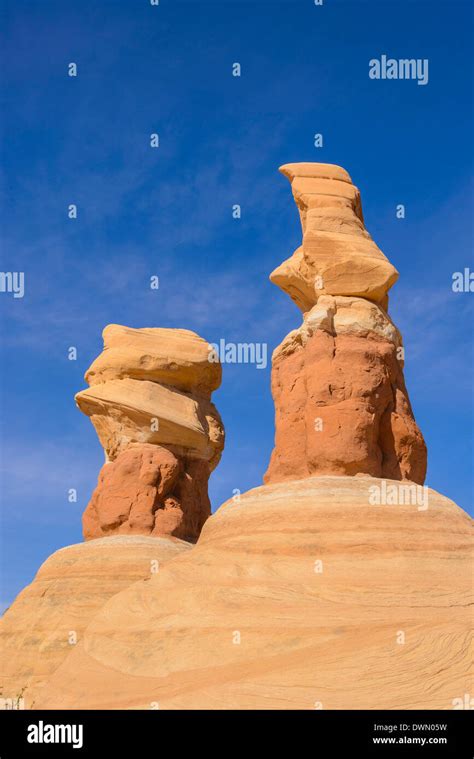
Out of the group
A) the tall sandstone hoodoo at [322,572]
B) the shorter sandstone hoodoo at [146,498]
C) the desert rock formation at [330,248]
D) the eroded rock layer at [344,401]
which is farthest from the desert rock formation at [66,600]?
the desert rock formation at [330,248]

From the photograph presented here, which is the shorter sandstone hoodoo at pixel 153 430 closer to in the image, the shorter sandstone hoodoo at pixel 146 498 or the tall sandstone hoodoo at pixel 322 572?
the shorter sandstone hoodoo at pixel 146 498

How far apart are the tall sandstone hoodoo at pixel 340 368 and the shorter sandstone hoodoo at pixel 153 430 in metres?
10.9

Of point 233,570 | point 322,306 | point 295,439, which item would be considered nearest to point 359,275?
point 322,306

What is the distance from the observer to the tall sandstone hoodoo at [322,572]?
15.9 m

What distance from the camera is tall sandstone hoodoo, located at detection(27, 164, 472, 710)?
15.9 metres

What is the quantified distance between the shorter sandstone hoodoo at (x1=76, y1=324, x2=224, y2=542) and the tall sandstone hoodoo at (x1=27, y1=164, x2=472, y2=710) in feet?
35.9

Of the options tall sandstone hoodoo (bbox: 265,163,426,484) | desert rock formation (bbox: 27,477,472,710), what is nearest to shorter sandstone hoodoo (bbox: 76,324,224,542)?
tall sandstone hoodoo (bbox: 265,163,426,484)

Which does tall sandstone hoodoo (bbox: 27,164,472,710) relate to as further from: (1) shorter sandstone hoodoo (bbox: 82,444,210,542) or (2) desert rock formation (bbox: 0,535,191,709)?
(1) shorter sandstone hoodoo (bbox: 82,444,210,542)

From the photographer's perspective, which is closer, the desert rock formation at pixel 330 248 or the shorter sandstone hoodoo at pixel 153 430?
Answer: the desert rock formation at pixel 330 248

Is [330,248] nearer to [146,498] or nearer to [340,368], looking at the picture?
[340,368]

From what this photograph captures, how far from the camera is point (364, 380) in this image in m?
22.3

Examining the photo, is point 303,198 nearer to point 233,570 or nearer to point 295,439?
point 295,439

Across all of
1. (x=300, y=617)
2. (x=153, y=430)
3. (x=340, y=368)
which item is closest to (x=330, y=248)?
(x=340, y=368)
